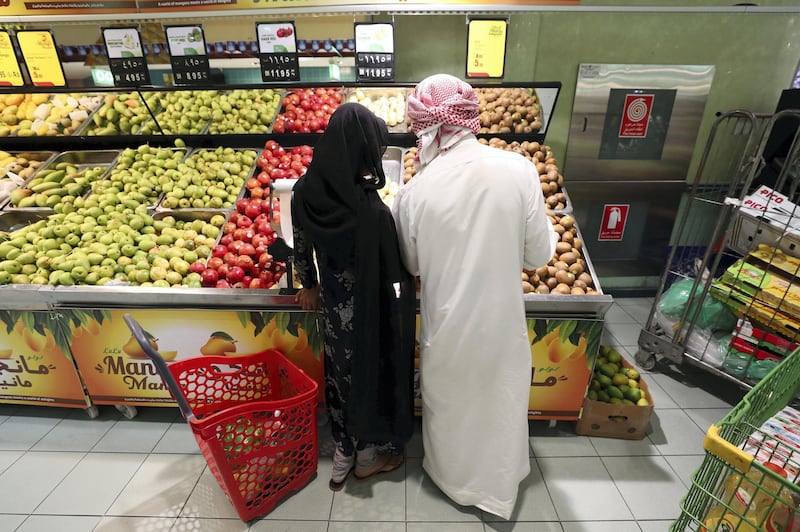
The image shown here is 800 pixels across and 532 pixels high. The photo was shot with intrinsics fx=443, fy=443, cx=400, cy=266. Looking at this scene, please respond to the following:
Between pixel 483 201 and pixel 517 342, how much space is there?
0.69 meters

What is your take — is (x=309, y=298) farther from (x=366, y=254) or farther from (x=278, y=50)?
(x=278, y=50)

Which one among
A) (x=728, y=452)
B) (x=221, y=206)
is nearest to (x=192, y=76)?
(x=221, y=206)

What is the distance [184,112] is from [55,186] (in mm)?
1197

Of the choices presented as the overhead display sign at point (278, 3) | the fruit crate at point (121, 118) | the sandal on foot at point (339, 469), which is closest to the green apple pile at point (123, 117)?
the fruit crate at point (121, 118)

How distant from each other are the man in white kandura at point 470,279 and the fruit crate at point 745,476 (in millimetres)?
868

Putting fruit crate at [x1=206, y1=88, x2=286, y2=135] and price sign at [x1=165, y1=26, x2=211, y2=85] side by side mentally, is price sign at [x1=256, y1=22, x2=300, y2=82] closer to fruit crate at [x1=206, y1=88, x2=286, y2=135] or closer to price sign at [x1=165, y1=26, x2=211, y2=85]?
price sign at [x1=165, y1=26, x2=211, y2=85]

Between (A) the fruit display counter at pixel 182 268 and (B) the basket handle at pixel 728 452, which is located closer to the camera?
(B) the basket handle at pixel 728 452

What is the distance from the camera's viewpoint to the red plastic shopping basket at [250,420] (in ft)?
6.83

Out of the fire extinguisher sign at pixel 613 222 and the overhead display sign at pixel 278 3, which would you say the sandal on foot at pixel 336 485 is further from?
the fire extinguisher sign at pixel 613 222

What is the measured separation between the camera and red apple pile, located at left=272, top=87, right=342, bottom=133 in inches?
153

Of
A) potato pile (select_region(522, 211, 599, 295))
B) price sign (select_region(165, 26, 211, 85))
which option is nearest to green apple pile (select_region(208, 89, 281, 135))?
price sign (select_region(165, 26, 211, 85))

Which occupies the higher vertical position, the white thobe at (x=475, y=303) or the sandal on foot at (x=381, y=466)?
the white thobe at (x=475, y=303)

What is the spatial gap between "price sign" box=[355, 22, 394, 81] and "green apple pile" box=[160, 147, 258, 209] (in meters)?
1.32

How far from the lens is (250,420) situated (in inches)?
86.2
